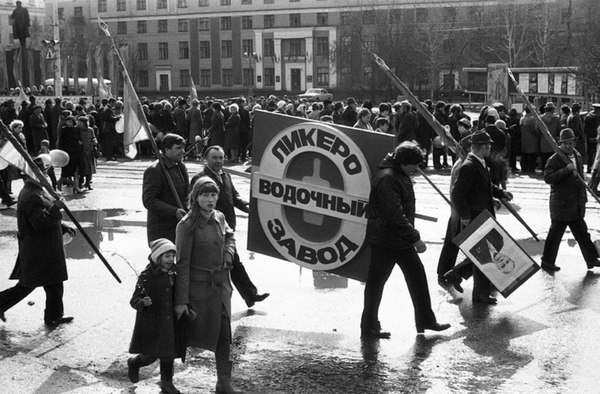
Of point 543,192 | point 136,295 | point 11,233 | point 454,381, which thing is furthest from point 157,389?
point 543,192

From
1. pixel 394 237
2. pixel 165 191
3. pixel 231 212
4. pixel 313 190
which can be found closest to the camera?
pixel 394 237

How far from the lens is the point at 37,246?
8.40m

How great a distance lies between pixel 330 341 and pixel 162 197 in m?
2.00

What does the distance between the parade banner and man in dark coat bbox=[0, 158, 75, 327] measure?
184 centimetres

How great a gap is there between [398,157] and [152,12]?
92.1 metres

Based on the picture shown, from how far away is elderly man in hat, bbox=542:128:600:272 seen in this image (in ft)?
34.6

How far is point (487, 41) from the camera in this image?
213 feet

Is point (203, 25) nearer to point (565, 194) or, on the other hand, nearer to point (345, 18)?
point (345, 18)

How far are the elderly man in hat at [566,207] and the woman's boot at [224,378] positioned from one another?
201 inches

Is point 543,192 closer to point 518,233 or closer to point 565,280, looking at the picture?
point 518,233

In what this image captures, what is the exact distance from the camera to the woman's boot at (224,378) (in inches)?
263

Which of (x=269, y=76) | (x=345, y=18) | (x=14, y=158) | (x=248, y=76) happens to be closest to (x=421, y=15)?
(x=345, y=18)

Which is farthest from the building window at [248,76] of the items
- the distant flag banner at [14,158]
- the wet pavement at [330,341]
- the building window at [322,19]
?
the distant flag banner at [14,158]

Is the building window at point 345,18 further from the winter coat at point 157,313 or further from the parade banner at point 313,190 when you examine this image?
the winter coat at point 157,313
